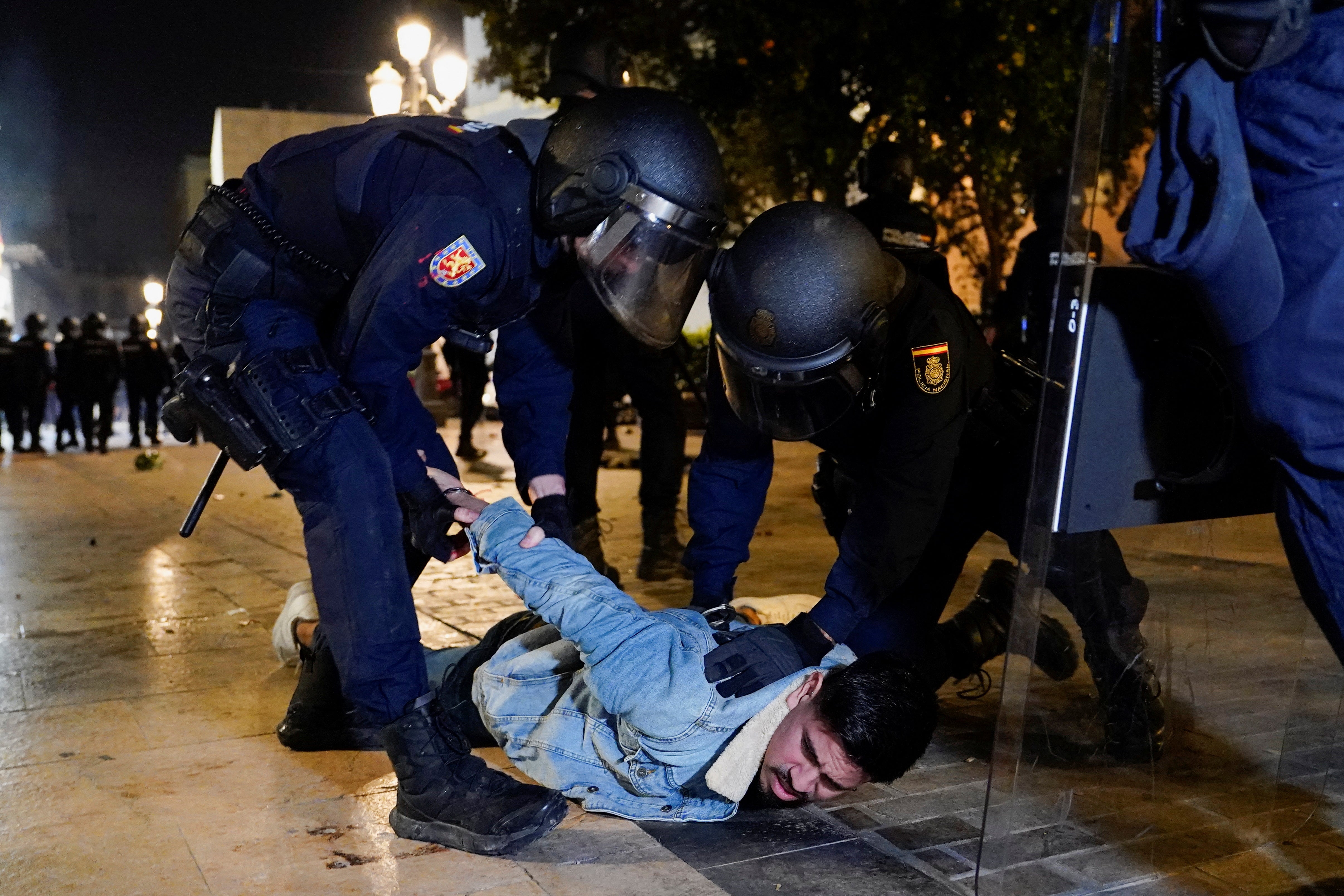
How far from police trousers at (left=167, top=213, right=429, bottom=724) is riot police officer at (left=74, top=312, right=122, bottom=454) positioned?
12.1 metres

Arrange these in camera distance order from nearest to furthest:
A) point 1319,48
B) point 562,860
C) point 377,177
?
point 1319,48 < point 562,860 < point 377,177

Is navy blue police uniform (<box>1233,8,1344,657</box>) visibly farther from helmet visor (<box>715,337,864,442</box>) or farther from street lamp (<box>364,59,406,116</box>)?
street lamp (<box>364,59,406,116</box>)

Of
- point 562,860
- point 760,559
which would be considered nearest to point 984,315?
point 760,559

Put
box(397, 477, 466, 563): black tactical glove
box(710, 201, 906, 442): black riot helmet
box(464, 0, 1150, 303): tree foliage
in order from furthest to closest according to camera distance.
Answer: box(464, 0, 1150, 303): tree foliage, box(397, 477, 466, 563): black tactical glove, box(710, 201, 906, 442): black riot helmet

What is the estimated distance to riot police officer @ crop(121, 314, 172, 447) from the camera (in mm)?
14055

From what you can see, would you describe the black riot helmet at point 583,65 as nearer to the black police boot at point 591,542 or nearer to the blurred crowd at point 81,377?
the black police boot at point 591,542

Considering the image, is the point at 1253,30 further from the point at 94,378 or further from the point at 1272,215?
the point at 94,378

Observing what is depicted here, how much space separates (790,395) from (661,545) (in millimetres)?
2521

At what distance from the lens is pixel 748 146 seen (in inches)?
520

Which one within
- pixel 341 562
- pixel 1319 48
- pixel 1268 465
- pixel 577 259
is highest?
pixel 1319 48

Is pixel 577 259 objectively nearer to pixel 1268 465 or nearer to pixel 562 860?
pixel 562 860

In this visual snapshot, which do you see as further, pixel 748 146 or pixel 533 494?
pixel 748 146

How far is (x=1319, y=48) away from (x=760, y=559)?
4054 mm

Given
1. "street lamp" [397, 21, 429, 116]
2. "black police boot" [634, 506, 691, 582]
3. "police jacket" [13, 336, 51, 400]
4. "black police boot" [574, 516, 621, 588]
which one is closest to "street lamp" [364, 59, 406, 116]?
"street lamp" [397, 21, 429, 116]
